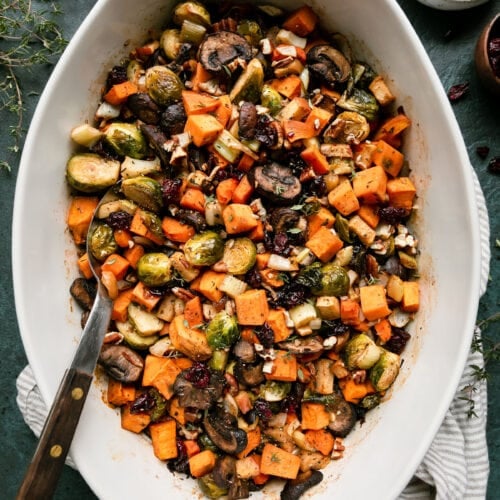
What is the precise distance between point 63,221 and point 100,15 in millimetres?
1088

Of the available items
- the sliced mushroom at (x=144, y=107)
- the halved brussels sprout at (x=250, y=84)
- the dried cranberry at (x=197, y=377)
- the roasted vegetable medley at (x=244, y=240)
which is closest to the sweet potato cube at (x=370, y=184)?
the roasted vegetable medley at (x=244, y=240)

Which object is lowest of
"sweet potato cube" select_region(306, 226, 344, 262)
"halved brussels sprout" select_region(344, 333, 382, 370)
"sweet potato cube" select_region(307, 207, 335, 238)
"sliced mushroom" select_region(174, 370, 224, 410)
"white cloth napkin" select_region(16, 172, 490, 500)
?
"white cloth napkin" select_region(16, 172, 490, 500)

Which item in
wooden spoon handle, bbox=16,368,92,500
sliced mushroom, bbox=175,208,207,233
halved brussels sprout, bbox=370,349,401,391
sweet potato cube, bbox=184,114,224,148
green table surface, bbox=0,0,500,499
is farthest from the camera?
green table surface, bbox=0,0,500,499

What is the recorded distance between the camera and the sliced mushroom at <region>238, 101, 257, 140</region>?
3.23 m

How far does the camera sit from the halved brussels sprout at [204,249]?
327 centimetres

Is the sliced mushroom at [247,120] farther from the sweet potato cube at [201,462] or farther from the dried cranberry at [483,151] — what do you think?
the sweet potato cube at [201,462]

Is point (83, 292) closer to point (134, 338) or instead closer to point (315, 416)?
point (134, 338)

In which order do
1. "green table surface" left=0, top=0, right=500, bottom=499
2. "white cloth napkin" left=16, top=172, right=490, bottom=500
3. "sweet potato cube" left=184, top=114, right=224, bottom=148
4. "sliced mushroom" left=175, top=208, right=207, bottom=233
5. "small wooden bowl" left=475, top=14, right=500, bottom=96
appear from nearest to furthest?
"sweet potato cube" left=184, top=114, right=224, bottom=148, "sliced mushroom" left=175, top=208, right=207, bottom=233, "white cloth napkin" left=16, top=172, right=490, bottom=500, "small wooden bowl" left=475, top=14, right=500, bottom=96, "green table surface" left=0, top=0, right=500, bottom=499

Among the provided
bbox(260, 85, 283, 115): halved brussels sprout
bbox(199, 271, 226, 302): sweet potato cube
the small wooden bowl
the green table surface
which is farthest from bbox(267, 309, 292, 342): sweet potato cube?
the small wooden bowl

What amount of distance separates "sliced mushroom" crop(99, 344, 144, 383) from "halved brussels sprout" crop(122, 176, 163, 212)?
79 cm

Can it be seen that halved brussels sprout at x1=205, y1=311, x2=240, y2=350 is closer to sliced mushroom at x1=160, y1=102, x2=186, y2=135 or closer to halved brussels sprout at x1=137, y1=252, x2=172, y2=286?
halved brussels sprout at x1=137, y1=252, x2=172, y2=286

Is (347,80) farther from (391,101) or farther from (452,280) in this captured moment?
(452,280)

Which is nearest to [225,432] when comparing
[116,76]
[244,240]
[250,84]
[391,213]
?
[244,240]

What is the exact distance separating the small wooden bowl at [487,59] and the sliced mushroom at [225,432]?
8.38 ft
